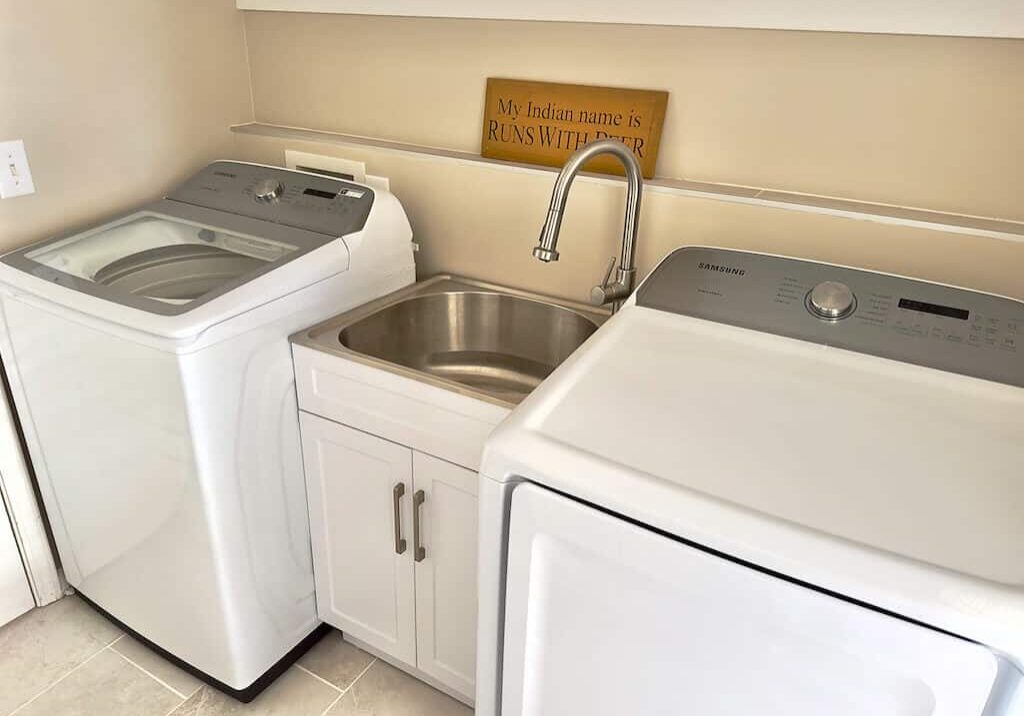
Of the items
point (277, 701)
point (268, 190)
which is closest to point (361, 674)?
point (277, 701)

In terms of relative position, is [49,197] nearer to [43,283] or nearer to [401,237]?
[43,283]

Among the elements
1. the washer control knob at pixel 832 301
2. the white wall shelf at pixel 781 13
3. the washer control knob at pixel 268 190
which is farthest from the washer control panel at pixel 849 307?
the washer control knob at pixel 268 190

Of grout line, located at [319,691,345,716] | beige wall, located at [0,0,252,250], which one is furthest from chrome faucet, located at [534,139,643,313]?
beige wall, located at [0,0,252,250]

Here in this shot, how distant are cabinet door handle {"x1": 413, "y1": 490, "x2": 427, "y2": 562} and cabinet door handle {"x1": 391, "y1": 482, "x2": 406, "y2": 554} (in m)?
0.03

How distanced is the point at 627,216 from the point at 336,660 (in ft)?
4.07

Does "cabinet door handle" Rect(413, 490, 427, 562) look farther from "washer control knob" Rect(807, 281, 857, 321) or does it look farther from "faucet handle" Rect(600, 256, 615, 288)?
"washer control knob" Rect(807, 281, 857, 321)

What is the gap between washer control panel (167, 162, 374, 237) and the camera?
167 cm

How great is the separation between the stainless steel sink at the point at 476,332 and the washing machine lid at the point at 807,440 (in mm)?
392

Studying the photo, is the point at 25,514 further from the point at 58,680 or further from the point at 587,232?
the point at 587,232

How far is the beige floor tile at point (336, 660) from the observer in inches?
68.9

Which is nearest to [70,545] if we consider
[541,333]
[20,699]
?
[20,699]

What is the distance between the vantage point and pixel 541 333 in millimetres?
1728

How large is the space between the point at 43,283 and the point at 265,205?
51cm

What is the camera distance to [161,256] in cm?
168
